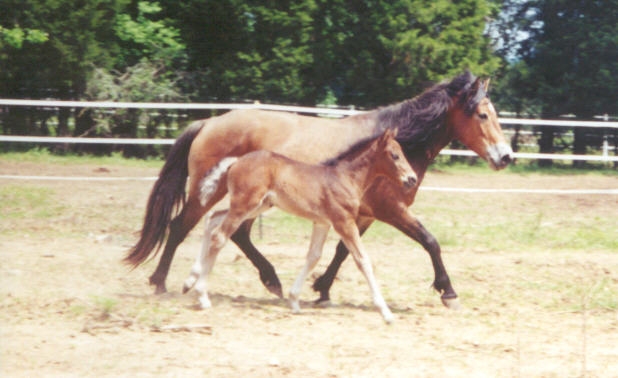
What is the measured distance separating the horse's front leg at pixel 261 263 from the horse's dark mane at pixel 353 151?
1.03m

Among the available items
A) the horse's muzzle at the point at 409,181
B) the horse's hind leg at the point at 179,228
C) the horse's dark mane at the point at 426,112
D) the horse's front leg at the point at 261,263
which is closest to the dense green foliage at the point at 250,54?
the horse's front leg at the point at 261,263

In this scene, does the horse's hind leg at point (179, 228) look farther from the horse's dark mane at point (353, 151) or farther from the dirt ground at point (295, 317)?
the horse's dark mane at point (353, 151)

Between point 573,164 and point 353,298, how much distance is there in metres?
16.8

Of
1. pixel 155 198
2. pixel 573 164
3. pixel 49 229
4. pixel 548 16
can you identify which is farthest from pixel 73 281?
pixel 548 16

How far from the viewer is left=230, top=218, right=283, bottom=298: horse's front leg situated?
25.3 ft

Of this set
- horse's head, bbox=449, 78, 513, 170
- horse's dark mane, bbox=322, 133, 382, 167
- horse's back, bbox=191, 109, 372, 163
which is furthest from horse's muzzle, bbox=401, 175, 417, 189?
horse's head, bbox=449, 78, 513, 170

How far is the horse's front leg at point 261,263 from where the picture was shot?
7.71 metres

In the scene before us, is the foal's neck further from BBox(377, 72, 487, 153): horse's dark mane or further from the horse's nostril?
BBox(377, 72, 487, 153): horse's dark mane

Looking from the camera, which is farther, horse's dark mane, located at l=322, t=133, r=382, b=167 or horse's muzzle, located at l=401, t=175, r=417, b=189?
horse's dark mane, located at l=322, t=133, r=382, b=167

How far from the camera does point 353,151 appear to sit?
7.09m

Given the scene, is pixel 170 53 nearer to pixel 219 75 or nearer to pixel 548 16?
pixel 219 75

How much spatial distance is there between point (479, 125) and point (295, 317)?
242 cm

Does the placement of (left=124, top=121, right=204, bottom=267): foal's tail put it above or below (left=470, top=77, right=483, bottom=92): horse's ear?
→ below

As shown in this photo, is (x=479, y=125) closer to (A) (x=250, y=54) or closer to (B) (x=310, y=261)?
(B) (x=310, y=261)
